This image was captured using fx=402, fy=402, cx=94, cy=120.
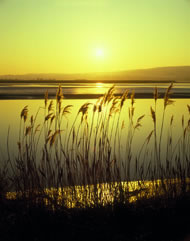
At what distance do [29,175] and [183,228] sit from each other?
4.76ft

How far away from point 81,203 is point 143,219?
577 millimetres

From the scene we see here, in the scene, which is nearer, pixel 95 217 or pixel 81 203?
pixel 95 217

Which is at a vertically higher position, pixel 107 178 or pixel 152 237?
pixel 107 178

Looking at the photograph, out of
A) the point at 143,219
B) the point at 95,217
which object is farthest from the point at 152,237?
the point at 95,217

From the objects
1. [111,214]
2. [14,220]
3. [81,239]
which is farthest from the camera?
[111,214]

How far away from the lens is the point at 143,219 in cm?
343

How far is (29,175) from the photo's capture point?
3727mm

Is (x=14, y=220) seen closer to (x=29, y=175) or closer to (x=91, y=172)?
(x=29, y=175)

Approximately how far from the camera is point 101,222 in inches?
129

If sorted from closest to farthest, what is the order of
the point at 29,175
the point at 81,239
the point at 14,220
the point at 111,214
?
the point at 81,239 → the point at 14,220 → the point at 111,214 → the point at 29,175

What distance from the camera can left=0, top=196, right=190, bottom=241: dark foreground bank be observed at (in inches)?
121

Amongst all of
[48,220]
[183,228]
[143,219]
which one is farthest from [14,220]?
[183,228]

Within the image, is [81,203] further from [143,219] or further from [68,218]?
[143,219]

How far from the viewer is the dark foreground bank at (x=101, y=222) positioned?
3086 millimetres
